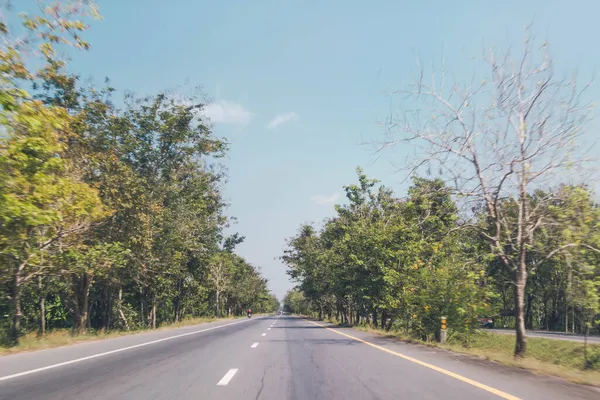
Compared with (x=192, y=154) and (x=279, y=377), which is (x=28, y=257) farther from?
(x=192, y=154)

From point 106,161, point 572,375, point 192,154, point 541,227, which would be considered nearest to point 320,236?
point 192,154

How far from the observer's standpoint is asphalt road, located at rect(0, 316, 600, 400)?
22.2 feet

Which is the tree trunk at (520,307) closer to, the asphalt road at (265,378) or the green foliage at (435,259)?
the green foliage at (435,259)

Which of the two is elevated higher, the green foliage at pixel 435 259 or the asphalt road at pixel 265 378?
the green foliage at pixel 435 259

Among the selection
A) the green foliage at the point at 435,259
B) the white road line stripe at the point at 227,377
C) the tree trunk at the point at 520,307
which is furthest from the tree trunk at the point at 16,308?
the tree trunk at the point at 520,307

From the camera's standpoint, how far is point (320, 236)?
51.8 metres

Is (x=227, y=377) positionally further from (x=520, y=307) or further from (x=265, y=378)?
(x=520, y=307)

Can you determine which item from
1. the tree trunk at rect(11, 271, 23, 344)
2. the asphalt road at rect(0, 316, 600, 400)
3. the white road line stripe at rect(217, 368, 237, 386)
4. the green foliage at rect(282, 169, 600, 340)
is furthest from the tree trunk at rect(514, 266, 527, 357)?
the tree trunk at rect(11, 271, 23, 344)

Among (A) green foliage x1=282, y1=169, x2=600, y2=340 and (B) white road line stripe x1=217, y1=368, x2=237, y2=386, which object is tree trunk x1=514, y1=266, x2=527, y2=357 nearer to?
(A) green foliage x1=282, y1=169, x2=600, y2=340

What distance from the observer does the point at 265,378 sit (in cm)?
830

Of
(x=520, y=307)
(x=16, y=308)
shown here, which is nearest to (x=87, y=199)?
(x=16, y=308)

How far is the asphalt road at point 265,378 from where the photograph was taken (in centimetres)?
676

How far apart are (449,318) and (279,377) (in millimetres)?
13476

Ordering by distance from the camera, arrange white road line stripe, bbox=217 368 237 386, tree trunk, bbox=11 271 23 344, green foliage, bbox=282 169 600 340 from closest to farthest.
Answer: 1. white road line stripe, bbox=217 368 237 386
2. green foliage, bbox=282 169 600 340
3. tree trunk, bbox=11 271 23 344
